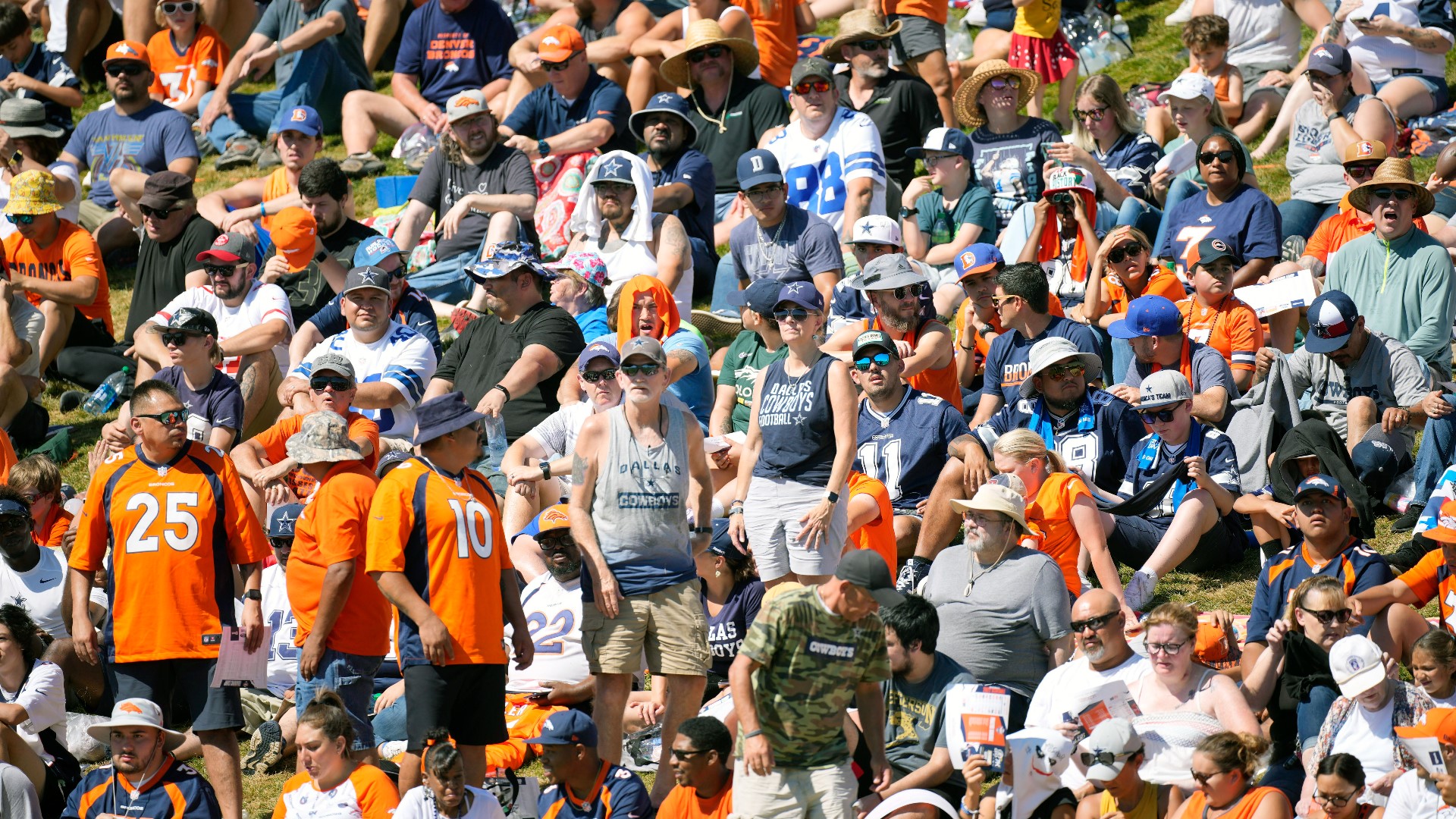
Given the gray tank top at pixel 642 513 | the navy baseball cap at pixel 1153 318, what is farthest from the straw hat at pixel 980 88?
the gray tank top at pixel 642 513

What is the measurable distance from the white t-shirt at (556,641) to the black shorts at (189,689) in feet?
5.06

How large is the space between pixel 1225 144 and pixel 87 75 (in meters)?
11.5

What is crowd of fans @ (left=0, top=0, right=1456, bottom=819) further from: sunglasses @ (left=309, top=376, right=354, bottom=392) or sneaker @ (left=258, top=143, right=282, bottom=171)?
sneaker @ (left=258, top=143, right=282, bottom=171)

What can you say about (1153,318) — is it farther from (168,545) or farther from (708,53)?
(168,545)

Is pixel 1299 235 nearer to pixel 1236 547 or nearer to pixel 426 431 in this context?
pixel 1236 547

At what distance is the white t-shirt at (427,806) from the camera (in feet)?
23.6

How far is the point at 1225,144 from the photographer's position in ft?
37.7

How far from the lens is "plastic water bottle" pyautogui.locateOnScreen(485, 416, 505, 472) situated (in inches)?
397

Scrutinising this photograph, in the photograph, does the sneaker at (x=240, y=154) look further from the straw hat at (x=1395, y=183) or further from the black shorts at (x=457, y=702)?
the black shorts at (x=457, y=702)

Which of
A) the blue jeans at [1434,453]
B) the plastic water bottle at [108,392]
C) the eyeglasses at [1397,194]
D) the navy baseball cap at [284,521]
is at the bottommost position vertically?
the plastic water bottle at [108,392]

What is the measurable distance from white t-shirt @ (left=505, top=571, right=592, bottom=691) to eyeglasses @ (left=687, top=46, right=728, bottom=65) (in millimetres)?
5416

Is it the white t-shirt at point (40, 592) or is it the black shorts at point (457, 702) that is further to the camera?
the white t-shirt at point (40, 592)

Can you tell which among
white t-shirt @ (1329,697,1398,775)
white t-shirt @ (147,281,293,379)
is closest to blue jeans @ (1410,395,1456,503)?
white t-shirt @ (1329,697,1398,775)

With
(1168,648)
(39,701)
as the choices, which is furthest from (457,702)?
(1168,648)
